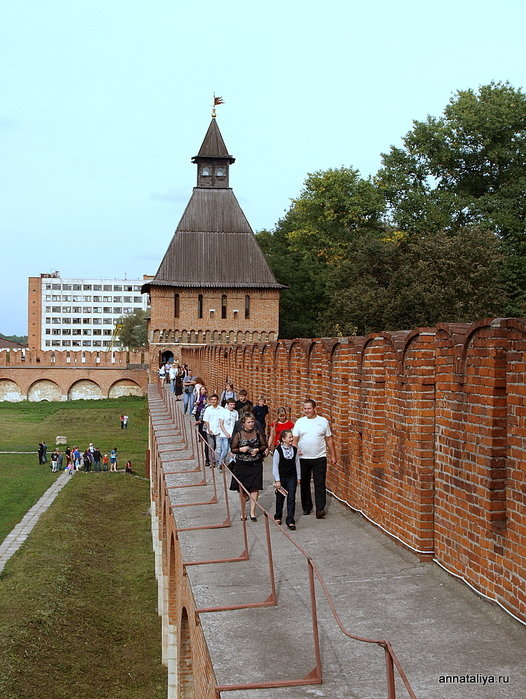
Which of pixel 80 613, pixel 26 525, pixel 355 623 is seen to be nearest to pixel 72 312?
pixel 26 525

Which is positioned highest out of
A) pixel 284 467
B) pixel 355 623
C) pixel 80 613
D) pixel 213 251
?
pixel 213 251

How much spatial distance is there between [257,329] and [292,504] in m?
40.4

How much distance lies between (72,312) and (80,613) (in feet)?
357

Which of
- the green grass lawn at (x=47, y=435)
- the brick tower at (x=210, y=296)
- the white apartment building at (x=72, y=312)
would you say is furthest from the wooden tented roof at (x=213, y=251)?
the white apartment building at (x=72, y=312)

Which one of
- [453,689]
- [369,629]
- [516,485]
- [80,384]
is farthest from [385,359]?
[80,384]

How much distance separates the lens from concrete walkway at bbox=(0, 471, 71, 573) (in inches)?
766

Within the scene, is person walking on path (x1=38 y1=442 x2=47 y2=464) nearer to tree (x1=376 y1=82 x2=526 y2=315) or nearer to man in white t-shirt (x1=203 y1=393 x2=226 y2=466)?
tree (x1=376 y1=82 x2=526 y2=315)

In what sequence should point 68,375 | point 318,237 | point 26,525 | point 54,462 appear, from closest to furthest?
point 26,525
point 54,462
point 318,237
point 68,375

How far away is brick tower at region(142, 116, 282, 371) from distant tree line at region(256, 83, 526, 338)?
7.14ft

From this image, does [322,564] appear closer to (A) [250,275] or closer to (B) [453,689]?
(B) [453,689]

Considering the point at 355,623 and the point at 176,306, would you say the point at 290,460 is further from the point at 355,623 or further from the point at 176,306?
the point at 176,306

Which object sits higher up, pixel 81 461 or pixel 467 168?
pixel 467 168

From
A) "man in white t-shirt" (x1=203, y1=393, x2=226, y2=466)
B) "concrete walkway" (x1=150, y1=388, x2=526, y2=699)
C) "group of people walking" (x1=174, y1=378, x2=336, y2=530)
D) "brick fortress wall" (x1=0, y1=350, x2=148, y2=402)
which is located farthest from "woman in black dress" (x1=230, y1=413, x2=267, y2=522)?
"brick fortress wall" (x1=0, y1=350, x2=148, y2=402)

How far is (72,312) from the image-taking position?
122 meters
